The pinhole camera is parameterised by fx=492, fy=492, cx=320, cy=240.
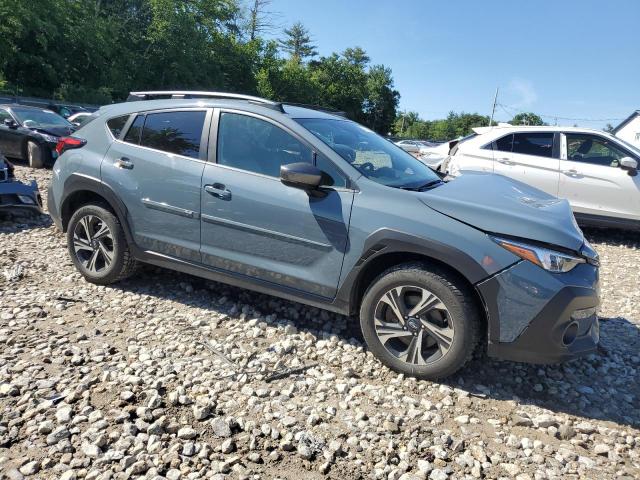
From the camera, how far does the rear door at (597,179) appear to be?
23.2 feet

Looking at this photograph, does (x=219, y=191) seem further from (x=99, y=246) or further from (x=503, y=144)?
(x=503, y=144)

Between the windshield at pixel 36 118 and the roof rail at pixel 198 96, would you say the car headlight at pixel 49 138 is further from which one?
the roof rail at pixel 198 96

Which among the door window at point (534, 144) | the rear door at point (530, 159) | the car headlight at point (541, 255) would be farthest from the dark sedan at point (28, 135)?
the car headlight at point (541, 255)

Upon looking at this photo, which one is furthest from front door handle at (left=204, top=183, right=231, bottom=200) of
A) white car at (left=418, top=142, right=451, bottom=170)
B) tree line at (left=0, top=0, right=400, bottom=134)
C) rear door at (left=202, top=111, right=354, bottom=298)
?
tree line at (left=0, top=0, right=400, bottom=134)

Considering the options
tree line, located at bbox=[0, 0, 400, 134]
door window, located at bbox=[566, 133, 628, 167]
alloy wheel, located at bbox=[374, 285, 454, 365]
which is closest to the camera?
alloy wheel, located at bbox=[374, 285, 454, 365]

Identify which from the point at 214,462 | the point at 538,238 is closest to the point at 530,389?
the point at 538,238

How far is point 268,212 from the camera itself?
139 inches

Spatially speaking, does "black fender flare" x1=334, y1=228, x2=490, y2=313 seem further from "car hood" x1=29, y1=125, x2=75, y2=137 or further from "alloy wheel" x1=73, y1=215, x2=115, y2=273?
"car hood" x1=29, y1=125, x2=75, y2=137

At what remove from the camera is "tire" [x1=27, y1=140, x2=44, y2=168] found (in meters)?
10.4

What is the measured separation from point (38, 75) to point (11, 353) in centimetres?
3182

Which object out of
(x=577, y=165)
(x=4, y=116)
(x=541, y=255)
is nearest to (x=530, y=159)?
(x=577, y=165)

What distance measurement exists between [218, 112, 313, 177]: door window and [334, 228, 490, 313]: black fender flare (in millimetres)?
819

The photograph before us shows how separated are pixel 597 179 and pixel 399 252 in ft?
17.8

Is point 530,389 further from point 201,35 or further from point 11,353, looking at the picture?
point 201,35
